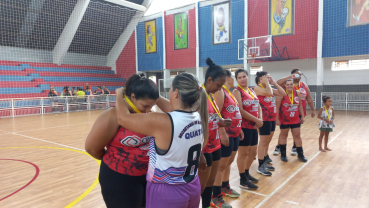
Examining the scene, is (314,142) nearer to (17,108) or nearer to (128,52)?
(17,108)

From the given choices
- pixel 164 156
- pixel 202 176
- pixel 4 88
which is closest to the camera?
pixel 164 156

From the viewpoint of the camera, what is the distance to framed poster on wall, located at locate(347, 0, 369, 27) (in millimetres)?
12266

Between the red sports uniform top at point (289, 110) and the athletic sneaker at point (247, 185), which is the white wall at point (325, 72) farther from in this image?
the athletic sneaker at point (247, 185)

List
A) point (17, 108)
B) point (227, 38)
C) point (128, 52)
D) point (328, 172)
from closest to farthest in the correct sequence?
point (328, 172)
point (17, 108)
point (227, 38)
point (128, 52)

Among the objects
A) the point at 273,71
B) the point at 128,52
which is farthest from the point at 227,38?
the point at 128,52

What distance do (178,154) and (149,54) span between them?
1988 centimetres

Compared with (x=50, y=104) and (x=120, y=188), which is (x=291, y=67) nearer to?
(x=50, y=104)

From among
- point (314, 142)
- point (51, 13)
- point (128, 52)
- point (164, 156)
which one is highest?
point (51, 13)

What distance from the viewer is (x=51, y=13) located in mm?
16875

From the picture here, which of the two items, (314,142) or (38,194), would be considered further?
(314,142)

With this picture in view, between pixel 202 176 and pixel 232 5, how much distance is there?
1595 centimetres

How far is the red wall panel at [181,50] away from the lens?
714 inches

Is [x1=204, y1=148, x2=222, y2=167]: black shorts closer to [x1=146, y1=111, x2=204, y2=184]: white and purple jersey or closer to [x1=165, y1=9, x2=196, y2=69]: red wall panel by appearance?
[x1=146, y1=111, x2=204, y2=184]: white and purple jersey

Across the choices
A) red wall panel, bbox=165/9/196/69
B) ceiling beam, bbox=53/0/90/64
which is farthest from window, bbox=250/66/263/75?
ceiling beam, bbox=53/0/90/64
